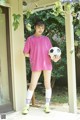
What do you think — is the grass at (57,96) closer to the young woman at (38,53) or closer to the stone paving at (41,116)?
the stone paving at (41,116)

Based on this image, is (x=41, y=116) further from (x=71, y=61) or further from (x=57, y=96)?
(x=57, y=96)

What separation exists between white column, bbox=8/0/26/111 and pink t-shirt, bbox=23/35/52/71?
28 centimetres

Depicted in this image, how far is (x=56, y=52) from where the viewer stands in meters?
4.19

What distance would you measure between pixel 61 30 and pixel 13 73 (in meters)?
3.84

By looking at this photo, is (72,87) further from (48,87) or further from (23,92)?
(23,92)

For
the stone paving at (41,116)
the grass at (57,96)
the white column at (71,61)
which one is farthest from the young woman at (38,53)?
the grass at (57,96)

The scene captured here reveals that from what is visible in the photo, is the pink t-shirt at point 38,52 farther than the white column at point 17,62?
No

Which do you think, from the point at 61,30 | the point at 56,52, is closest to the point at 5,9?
the point at 56,52

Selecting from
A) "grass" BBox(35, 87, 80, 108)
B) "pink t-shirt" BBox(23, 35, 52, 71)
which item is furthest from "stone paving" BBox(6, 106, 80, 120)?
"grass" BBox(35, 87, 80, 108)

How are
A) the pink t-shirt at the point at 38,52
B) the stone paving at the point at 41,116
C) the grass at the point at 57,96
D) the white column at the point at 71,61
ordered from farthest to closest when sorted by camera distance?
1. the grass at the point at 57,96
2. the white column at the point at 71,61
3. the pink t-shirt at the point at 38,52
4. the stone paving at the point at 41,116

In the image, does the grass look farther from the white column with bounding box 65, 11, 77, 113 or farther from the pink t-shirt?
the pink t-shirt

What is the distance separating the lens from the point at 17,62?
14.9 feet

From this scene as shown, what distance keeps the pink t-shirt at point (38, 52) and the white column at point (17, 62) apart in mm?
278

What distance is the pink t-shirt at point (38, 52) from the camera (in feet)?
13.8
